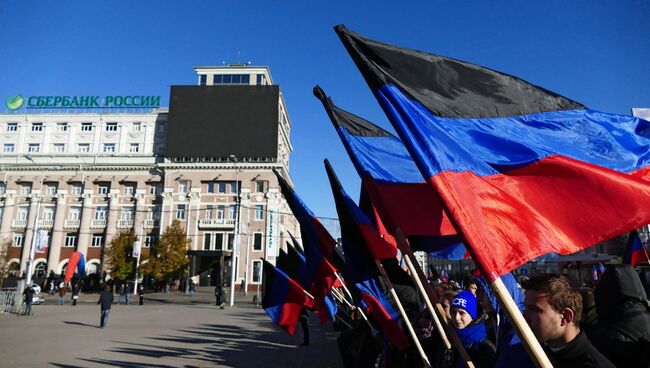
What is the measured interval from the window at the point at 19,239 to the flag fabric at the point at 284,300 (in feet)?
188

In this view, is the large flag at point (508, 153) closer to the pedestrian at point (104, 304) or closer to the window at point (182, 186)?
the pedestrian at point (104, 304)

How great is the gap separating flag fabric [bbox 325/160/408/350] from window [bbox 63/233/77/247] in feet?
194

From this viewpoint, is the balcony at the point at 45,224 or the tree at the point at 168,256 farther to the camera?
the balcony at the point at 45,224

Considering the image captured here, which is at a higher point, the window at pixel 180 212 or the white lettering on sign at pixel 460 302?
the window at pixel 180 212

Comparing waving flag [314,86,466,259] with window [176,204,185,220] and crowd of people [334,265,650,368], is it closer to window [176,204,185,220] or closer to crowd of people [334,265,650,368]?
crowd of people [334,265,650,368]

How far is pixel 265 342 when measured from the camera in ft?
45.6

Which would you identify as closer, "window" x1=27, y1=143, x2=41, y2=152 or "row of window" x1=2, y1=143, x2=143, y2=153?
"row of window" x1=2, y1=143, x2=143, y2=153

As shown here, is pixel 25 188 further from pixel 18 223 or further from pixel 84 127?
pixel 84 127

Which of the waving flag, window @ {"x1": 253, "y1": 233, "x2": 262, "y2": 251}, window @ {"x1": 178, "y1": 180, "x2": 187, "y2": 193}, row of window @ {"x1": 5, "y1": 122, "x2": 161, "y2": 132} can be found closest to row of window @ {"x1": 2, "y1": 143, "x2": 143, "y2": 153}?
row of window @ {"x1": 5, "y1": 122, "x2": 161, "y2": 132}

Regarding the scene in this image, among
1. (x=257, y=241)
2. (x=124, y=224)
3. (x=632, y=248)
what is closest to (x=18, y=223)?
(x=124, y=224)

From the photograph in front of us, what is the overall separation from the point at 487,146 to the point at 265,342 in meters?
12.2

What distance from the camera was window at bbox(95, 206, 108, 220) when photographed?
55750 millimetres

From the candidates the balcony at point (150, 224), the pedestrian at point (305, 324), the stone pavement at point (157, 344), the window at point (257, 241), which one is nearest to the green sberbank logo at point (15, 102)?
the balcony at point (150, 224)

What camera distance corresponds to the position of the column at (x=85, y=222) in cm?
5375
